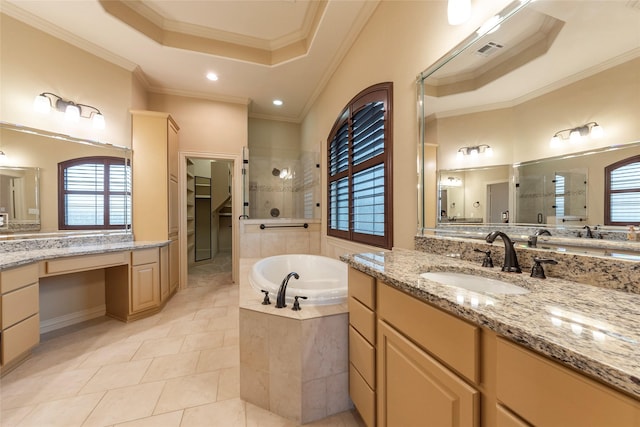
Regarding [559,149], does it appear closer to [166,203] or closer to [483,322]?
[483,322]

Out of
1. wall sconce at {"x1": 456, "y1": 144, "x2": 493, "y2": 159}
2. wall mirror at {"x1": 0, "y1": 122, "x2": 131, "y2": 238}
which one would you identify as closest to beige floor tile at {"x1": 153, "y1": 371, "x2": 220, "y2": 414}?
wall mirror at {"x1": 0, "y1": 122, "x2": 131, "y2": 238}

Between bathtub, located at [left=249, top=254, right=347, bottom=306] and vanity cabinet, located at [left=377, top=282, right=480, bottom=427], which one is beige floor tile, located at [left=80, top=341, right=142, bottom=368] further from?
vanity cabinet, located at [left=377, top=282, right=480, bottom=427]

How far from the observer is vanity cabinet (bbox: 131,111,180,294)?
2.90m

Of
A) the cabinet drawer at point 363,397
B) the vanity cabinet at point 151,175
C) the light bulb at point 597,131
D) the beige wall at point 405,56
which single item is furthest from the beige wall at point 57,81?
the light bulb at point 597,131

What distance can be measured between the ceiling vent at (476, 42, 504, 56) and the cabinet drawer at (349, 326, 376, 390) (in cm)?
156

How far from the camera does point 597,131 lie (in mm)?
880

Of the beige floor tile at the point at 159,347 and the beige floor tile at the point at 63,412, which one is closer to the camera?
the beige floor tile at the point at 63,412

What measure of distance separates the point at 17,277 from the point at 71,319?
1.06 m

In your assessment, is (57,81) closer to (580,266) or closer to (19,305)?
(19,305)

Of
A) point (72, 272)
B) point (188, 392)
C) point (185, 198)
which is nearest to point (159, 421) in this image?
point (188, 392)

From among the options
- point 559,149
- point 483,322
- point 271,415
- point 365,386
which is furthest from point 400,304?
point 271,415

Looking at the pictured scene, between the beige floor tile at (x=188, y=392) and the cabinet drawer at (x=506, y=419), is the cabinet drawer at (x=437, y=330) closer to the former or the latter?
the cabinet drawer at (x=506, y=419)

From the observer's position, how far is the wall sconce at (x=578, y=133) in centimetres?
88

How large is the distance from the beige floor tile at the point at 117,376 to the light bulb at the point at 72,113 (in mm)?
2359
